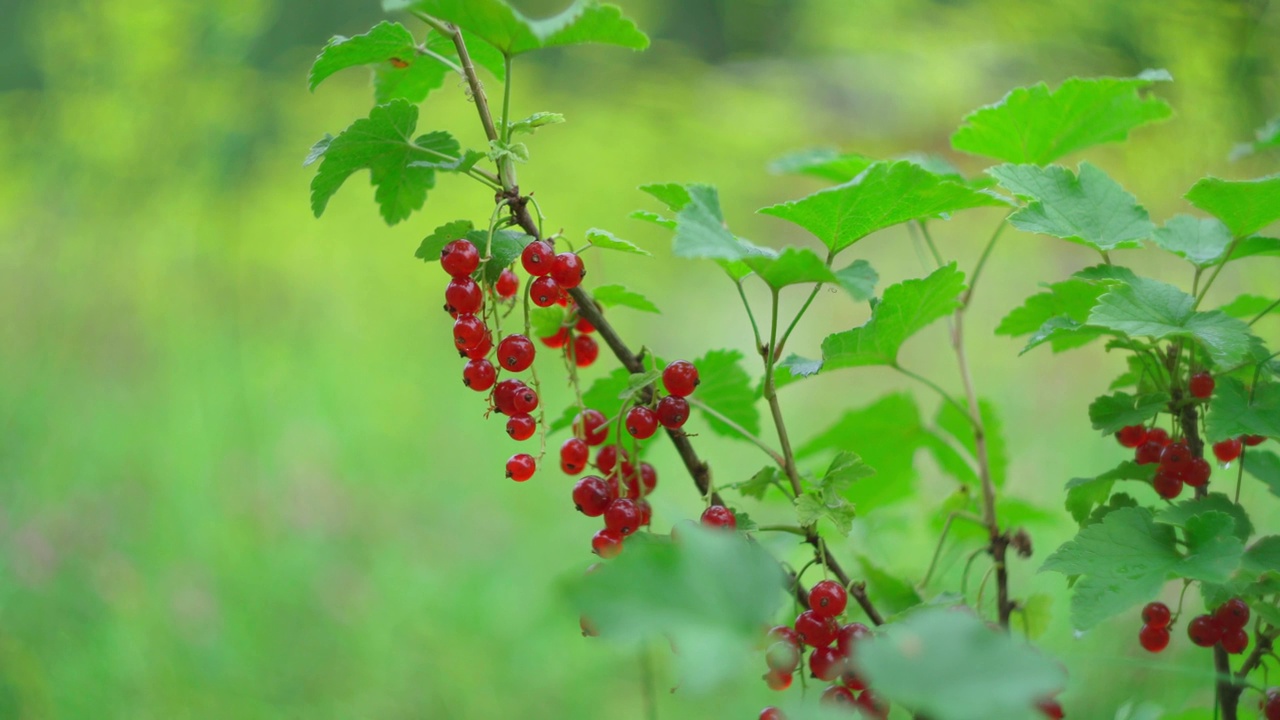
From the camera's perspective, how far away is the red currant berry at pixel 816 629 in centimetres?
56

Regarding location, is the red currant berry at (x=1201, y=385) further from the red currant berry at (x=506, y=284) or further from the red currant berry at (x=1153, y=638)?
the red currant berry at (x=506, y=284)

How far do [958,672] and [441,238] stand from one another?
0.44 metres

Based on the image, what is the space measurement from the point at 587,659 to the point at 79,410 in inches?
72.5

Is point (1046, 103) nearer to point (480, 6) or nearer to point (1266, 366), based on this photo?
point (1266, 366)

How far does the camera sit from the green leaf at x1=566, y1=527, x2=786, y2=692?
0.32 meters

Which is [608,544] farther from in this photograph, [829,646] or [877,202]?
[877,202]

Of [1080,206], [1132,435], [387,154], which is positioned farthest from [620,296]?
[1132,435]

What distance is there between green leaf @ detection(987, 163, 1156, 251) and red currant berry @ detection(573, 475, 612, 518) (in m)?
0.34

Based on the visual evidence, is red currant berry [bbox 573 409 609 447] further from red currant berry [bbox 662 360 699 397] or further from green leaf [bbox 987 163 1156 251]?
green leaf [bbox 987 163 1156 251]

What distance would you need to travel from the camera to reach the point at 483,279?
582mm

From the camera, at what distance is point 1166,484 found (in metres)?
0.67

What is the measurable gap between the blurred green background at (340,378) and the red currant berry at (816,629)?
21 cm

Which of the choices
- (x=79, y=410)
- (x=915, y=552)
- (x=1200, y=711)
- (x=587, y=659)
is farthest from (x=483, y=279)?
(x=79, y=410)

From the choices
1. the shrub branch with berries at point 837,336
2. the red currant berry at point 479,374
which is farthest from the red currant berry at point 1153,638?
the red currant berry at point 479,374
